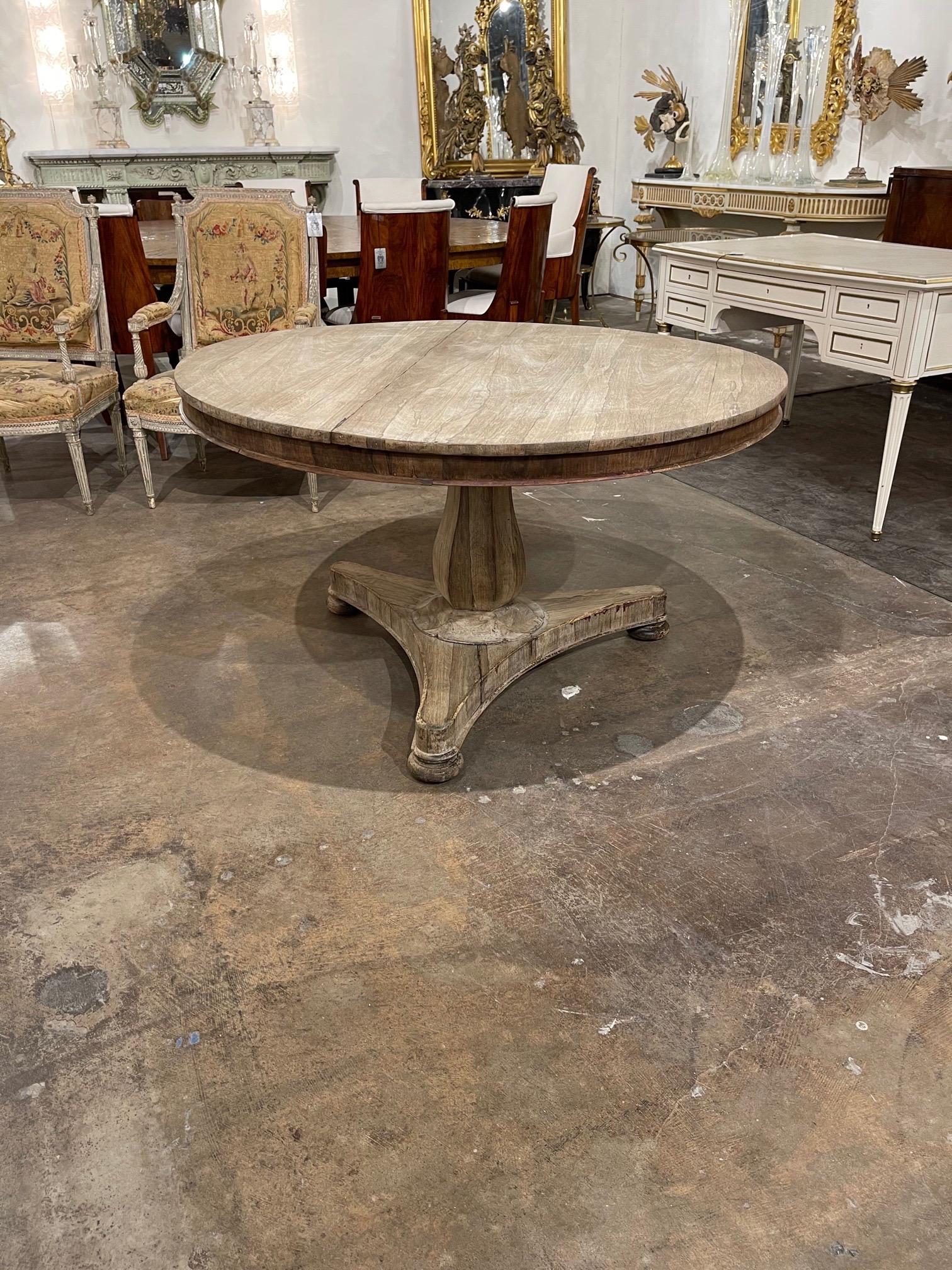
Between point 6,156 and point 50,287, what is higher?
point 6,156

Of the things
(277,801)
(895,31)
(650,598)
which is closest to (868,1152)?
(277,801)

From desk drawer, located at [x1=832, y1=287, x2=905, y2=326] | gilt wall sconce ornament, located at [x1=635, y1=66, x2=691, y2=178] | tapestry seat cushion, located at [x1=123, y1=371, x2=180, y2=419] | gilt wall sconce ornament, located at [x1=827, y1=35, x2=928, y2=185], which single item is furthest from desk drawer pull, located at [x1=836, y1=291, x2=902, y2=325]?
gilt wall sconce ornament, located at [x1=635, y1=66, x2=691, y2=178]

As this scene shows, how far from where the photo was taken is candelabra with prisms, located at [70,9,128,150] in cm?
655

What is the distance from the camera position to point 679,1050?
130 centimetres

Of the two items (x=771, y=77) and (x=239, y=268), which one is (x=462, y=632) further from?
(x=771, y=77)

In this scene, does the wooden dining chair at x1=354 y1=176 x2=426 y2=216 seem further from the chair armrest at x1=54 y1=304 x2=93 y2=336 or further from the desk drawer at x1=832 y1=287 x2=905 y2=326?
the desk drawer at x1=832 y1=287 x2=905 y2=326

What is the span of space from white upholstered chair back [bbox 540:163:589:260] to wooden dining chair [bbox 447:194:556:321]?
115 cm

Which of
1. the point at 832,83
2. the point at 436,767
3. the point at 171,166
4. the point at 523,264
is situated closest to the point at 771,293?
the point at 523,264

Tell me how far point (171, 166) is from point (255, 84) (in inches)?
34.8

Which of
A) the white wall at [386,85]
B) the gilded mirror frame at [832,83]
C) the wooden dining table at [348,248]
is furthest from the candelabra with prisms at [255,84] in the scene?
the gilded mirror frame at [832,83]

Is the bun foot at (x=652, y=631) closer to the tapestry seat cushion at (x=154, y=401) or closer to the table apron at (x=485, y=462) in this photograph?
the table apron at (x=485, y=462)

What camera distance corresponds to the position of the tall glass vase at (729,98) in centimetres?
603

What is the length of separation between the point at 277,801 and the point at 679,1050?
0.88m

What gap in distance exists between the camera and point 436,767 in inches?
72.8
